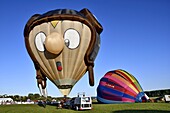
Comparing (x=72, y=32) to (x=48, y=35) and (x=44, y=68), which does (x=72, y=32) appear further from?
(x=44, y=68)

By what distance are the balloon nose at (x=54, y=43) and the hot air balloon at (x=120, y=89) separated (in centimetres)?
720

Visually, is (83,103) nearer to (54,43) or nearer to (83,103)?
(83,103)

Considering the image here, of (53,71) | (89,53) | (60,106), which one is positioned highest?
(89,53)

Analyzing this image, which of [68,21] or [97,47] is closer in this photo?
[68,21]

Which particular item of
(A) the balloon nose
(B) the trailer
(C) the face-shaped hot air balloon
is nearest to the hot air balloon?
(C) the face-shaped hot air balloon

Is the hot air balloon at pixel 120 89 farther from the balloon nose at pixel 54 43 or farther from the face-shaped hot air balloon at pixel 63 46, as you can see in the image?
the balloon nose at pixel 54 43

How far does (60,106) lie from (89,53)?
541 cm

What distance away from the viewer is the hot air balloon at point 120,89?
24.5 meters

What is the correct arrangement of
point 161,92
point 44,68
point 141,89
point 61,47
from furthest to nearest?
point 161,92
point 141,89
point 44,68
point 61,47

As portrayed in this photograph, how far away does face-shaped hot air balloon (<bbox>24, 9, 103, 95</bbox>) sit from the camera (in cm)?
2181

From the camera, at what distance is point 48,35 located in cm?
2180

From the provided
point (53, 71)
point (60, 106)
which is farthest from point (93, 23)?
point (60, 106)

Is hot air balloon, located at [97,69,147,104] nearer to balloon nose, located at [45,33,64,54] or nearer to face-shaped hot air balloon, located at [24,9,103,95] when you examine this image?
face-shaped hot air balloon, located at [24,9,103,95]

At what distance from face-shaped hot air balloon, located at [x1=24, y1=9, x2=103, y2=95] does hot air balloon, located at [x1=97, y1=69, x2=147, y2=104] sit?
3.32m
